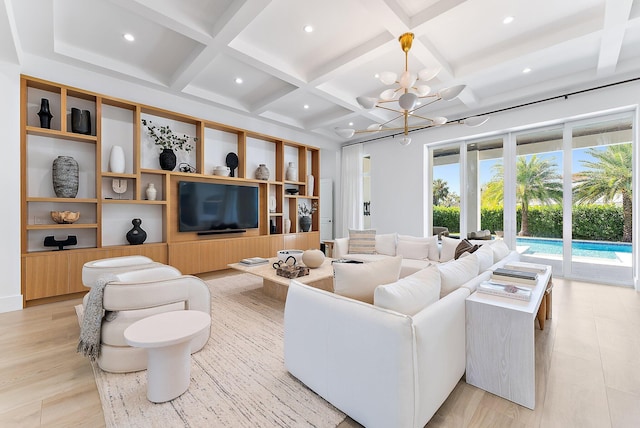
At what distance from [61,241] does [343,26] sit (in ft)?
13.9

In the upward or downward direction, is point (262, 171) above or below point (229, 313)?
above

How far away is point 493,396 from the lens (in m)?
1.64

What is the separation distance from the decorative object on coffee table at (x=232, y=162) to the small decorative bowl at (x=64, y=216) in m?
2.37

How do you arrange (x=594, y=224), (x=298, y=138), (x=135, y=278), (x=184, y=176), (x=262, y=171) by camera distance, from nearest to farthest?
(x=135, y=278) → (x=594, y=224) → (x=184, y=176) → (x=262, y=171) → (x=298, y=138)

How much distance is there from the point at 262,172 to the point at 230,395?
432 centimetres

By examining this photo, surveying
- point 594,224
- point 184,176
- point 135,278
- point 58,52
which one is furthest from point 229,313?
point 594,224

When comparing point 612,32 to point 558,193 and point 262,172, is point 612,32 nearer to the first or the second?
point 558,193

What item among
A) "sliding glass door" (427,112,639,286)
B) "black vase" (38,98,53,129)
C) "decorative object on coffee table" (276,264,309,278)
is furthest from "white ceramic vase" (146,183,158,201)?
"sliding glass door" (427,112,639,286)

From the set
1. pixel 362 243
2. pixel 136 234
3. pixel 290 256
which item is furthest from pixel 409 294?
pixel 136 234

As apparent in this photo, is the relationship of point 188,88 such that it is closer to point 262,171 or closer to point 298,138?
point 262,171

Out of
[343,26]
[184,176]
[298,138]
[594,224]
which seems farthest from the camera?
[298,138]

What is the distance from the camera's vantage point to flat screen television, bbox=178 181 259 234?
14.7 feet

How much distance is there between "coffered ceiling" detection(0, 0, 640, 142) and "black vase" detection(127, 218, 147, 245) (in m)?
2.07

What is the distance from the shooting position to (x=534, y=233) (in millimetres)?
4766
